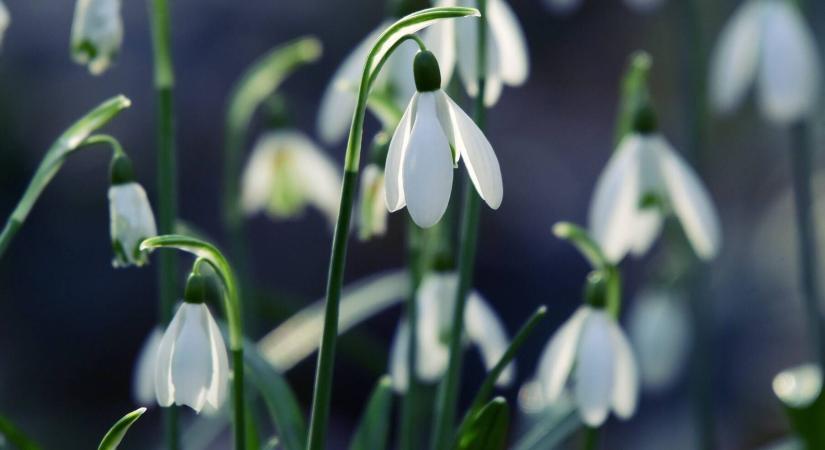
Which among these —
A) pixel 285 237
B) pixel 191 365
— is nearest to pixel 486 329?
pixel 191 365

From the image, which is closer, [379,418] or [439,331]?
[379,418]

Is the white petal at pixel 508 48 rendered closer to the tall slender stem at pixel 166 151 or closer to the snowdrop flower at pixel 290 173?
the tall slender stem at pixel 166 151

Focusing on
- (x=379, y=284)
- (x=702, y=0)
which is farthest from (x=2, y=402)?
(x=702, y=0)

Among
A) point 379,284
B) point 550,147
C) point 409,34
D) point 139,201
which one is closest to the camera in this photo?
point 409,34

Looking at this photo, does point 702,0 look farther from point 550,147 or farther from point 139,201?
point 139,201

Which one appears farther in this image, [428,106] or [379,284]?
[379,284]

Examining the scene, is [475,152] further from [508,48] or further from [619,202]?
[619,202]
